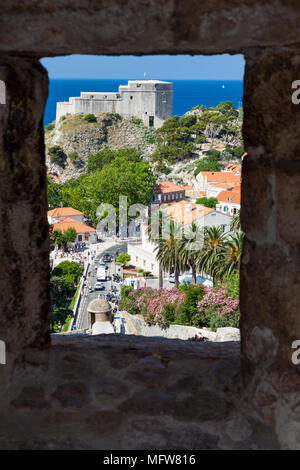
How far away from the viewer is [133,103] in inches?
2689

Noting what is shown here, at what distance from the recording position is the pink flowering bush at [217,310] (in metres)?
15.2

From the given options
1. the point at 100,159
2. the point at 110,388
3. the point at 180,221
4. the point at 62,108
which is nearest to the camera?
the point at 110,388

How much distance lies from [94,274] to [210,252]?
12.9 m

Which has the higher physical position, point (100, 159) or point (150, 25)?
point (100, 159)

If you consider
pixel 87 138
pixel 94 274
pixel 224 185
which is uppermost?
pixel 87 138

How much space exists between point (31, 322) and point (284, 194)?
3.85ft

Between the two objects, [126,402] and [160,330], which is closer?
[126,402]

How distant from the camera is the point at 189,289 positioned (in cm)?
1755

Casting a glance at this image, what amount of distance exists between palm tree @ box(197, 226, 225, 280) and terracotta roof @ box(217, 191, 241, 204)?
54.9 ft

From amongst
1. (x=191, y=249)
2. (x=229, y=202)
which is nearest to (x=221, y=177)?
(x=229, y=202)

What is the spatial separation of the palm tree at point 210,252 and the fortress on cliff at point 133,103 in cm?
4784

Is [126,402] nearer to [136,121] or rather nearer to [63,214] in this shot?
[63,214]

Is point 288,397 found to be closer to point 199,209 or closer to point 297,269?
point 297,269

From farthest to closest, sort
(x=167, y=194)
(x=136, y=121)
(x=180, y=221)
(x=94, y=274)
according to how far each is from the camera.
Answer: (x=136, y=121)
(x=167, y=194)
(x=94, y=274)
(x=180, y=221)
